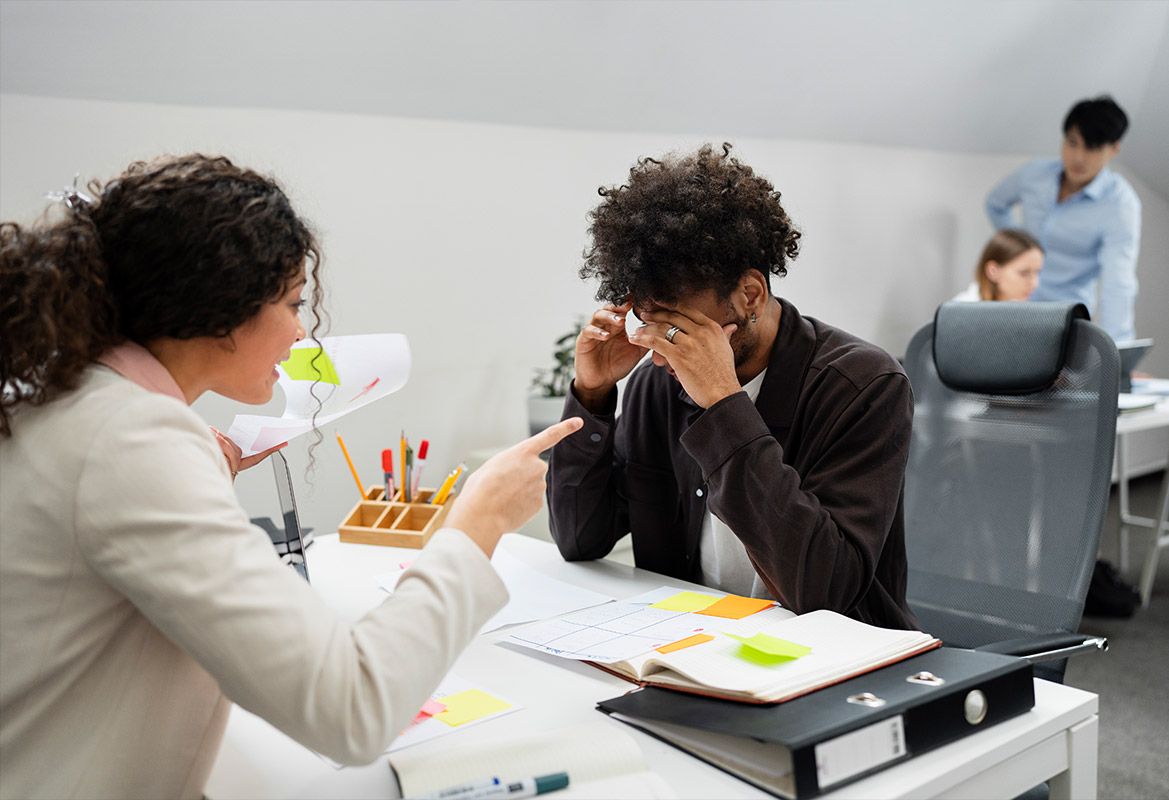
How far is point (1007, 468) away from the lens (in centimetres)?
163

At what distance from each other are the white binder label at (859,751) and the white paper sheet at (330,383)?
0.75 metres

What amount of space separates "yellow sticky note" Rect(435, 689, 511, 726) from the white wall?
4.21 feet

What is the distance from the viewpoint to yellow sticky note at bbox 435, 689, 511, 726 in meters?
0.98

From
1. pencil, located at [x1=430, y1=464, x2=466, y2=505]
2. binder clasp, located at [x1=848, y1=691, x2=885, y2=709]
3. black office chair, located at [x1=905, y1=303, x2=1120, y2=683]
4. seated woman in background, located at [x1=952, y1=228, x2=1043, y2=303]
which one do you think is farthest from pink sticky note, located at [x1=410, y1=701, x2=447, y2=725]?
seated woman in background, located at [x1=952, y1=228, x2=1043, y2=303]

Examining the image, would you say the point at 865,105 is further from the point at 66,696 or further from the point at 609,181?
the point at 66,696

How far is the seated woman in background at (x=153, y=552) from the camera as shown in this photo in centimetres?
71

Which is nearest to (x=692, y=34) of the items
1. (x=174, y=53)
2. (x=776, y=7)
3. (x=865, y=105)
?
(x=776, y=7)

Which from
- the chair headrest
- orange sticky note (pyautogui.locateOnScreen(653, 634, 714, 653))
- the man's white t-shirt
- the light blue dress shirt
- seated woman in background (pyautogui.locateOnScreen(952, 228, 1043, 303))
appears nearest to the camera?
orange sticky note (pyautogui.locateOnScreen(653, 634, 714, 653))

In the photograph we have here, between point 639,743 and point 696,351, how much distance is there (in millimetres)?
586

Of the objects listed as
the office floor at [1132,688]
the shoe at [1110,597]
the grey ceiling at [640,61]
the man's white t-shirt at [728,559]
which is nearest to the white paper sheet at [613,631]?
the man's white t-shirt at [728,559]

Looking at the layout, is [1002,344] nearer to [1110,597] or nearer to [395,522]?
[395,522]

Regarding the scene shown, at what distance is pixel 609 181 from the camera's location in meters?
3.05

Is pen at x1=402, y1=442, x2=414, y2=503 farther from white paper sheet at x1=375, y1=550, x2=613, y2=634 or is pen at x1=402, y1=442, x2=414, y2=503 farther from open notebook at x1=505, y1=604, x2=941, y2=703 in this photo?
open notebook at x1=505, y1=604, x2=941, y2=703

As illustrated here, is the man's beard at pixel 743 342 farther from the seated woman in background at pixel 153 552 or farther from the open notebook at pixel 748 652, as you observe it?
the seated woman in background at pixel 153 552
